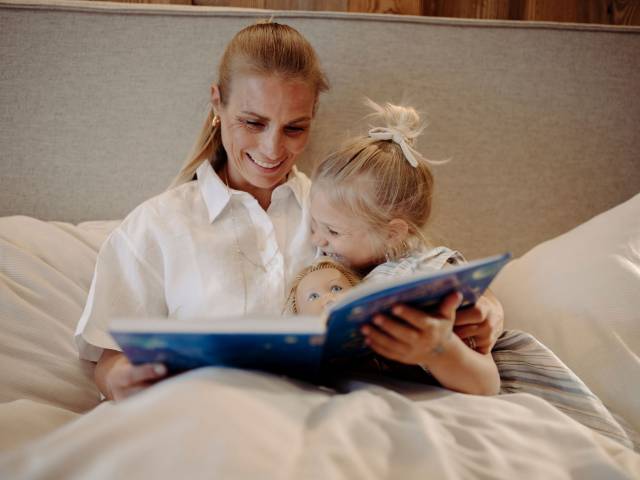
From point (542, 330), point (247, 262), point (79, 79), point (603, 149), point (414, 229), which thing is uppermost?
point (79, 79)

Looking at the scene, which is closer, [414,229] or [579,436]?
[579,436]

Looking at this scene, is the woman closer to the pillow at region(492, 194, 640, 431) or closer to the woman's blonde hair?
the woman's blonde hair

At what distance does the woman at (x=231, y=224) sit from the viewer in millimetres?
1210

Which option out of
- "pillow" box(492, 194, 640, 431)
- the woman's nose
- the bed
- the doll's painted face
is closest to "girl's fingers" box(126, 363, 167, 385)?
the bed

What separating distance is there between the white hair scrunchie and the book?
1.26 ft

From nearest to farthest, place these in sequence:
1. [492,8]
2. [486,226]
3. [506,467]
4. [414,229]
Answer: [506,467]
[414,229]
[486,226]
[492,8]

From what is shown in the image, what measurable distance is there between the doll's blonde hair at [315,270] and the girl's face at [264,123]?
25cm

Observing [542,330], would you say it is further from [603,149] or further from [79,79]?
[79,79]

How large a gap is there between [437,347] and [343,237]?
1.28ft

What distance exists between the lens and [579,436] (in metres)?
0.80

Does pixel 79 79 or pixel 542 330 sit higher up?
pixel 79 79

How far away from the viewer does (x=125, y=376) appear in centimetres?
91

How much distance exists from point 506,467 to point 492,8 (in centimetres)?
157

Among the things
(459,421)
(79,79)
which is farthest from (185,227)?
(459,421)
